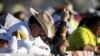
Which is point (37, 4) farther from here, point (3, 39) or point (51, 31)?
point (3, 39)

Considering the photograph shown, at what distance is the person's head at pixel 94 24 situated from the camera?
13.0 ft

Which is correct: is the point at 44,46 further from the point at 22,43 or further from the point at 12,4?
the point at 12,4

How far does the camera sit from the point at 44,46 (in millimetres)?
3607

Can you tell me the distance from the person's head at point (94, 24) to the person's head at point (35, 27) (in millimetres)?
628

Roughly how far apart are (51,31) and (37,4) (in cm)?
33

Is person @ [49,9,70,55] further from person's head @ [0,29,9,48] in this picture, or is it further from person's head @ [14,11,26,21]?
person's head @ [0,29,9,48]

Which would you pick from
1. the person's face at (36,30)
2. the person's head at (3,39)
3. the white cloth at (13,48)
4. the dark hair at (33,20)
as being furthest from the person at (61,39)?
the person's head at (3,39)

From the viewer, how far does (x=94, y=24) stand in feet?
13.1

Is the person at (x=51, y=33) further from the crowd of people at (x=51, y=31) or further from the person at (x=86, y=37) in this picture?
the person at (x=86, y=37)

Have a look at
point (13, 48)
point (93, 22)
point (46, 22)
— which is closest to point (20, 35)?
point (13, 48)

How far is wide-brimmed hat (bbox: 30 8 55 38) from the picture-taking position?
143 inches

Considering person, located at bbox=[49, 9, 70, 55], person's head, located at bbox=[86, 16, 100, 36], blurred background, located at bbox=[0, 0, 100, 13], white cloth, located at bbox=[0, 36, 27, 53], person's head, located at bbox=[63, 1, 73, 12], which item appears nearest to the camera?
white cloth, located at bbox=[0, 36, 27, 53]

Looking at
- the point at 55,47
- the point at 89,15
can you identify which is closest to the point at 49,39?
the point at 55,47

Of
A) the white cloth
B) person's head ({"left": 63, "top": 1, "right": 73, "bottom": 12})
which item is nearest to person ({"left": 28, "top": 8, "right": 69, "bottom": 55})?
person's head ({"left": 63, "top": 1, "right": 73, "bottom": 12})
